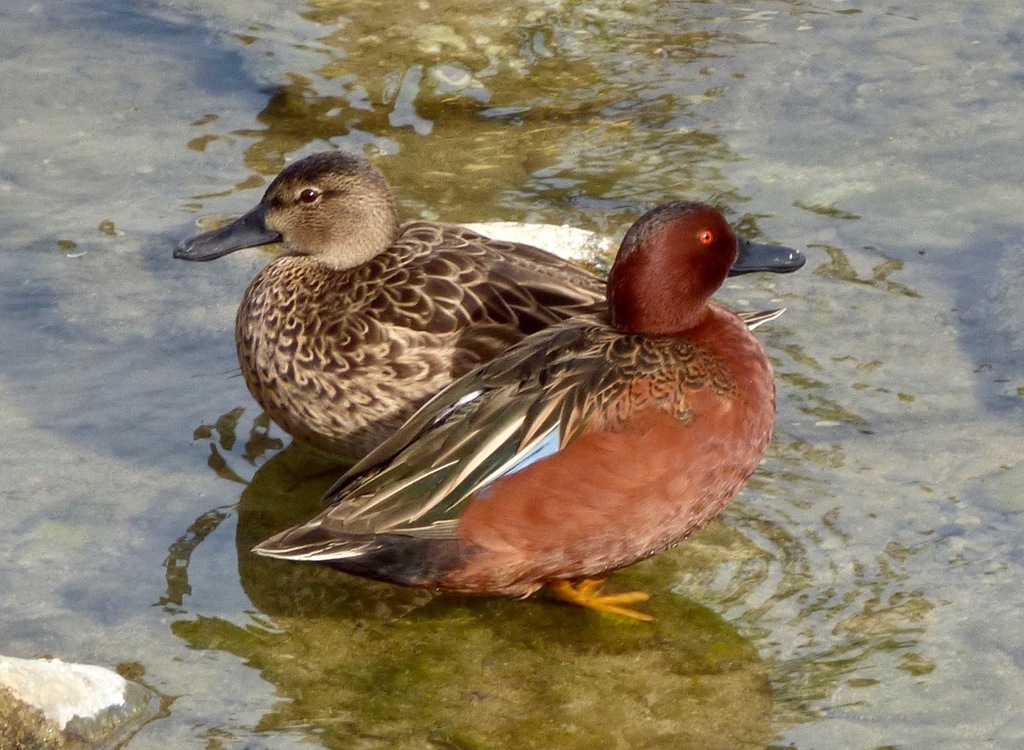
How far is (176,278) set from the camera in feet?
19.7

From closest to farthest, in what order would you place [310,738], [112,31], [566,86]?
[310,738] < [566,86] < [112,31]

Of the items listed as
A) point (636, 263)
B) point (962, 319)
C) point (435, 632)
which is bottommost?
point (435, 632)

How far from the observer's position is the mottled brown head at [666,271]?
14.4ft

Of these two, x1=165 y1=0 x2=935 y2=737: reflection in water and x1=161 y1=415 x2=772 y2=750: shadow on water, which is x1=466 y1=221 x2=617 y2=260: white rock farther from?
x1=161 y1=415 x2=772 y2=750: shadow on water

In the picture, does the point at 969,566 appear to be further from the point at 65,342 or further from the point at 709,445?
the point at 65,342

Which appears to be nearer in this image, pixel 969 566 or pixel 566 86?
pixel 969 566

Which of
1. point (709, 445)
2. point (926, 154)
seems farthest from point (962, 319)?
point (709, 445)

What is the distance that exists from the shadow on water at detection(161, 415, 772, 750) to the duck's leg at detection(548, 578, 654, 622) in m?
0.03

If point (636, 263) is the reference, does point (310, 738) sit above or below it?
below

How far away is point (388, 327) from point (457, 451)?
2.50ft

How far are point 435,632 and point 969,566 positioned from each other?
1494 millimetres

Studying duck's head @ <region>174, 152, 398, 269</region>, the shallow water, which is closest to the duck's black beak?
duck's head @ <region>174, 152, 398, 269</region>

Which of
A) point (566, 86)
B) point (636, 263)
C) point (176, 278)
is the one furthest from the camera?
point (566, 86)

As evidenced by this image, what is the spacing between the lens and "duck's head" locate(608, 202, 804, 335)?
4.40 metres
